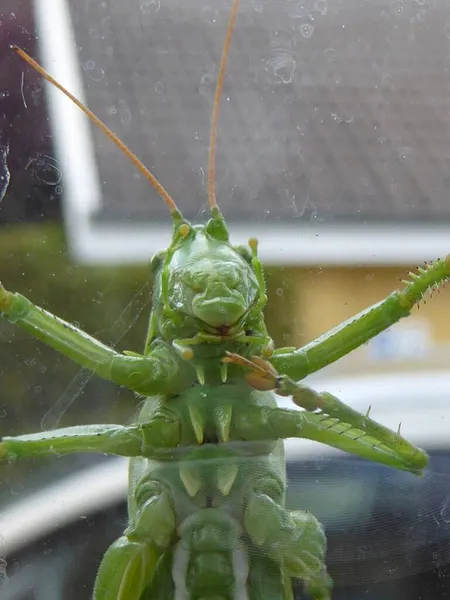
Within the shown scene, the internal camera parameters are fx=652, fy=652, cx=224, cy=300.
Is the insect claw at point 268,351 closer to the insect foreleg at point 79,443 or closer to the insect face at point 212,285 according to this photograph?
the insect face at point 212,285

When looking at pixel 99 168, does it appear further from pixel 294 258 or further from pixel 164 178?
pixel 294 258

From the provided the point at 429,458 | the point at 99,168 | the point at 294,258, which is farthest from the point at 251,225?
the point at 429,458

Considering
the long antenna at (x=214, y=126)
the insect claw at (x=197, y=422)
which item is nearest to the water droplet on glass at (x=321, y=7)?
the long antenna at (x=214, y=126)

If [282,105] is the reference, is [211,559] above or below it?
below

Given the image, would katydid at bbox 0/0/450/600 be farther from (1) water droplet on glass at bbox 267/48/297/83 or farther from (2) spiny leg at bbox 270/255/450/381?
(1) water droplet on glass at bbox 267/48/297/83

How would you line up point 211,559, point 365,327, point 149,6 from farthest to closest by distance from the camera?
point 149,6
point 365,327
point 211,559

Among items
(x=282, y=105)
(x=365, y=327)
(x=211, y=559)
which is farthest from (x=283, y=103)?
(x=211, y=559)

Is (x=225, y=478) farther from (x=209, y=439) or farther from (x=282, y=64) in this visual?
(x=282, y=64)

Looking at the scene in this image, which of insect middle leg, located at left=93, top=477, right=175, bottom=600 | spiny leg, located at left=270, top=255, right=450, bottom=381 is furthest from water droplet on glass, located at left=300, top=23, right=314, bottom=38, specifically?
insect middle leg, located at left=93, top=477, right=175, bottom=600
